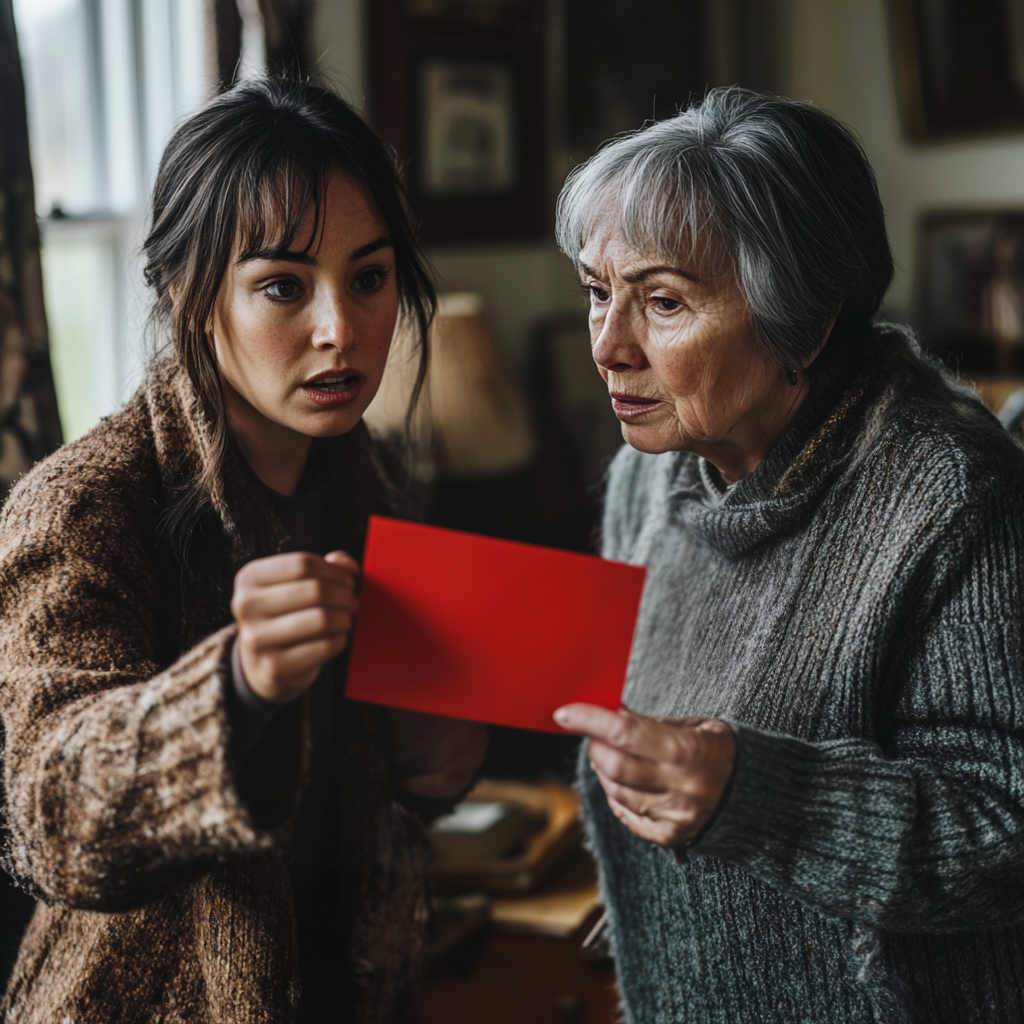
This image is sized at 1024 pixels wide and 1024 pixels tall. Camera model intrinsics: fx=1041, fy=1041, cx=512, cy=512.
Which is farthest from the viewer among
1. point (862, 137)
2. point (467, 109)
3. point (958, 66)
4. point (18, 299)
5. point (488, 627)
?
point (862, 137)

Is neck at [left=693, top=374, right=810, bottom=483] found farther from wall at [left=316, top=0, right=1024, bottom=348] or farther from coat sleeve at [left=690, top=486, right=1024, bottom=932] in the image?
wall at [left=316, top=0, right=1024, bottom=348]

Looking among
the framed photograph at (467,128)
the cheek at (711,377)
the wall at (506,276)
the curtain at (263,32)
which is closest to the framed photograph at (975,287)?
the wall at (506,276)

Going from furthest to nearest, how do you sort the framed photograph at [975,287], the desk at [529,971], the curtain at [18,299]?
the framed photograph at [975,287], the desk at [529,971], the curtain at [18,299]

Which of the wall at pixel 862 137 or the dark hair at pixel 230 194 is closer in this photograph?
the dark hair at pixel 230 194

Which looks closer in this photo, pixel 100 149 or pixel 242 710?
pixel 242 710

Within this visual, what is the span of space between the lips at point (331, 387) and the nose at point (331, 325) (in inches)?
1.0

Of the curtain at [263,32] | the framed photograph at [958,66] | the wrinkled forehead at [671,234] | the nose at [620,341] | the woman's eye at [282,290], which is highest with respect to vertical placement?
the framed photograph at [958,66]

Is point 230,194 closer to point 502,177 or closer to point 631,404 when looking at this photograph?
point 631,404

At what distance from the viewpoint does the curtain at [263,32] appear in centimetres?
192

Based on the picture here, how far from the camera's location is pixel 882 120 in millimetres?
3793

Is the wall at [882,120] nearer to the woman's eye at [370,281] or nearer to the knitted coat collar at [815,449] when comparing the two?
the knitted coat collar at [815,449]

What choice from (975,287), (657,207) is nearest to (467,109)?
(975,287)

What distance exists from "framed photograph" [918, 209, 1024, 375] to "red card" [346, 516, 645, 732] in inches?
120

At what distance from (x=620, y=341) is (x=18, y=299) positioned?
0.75 m
